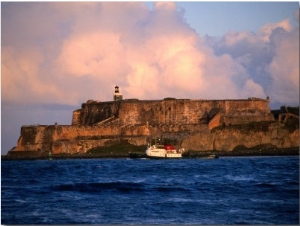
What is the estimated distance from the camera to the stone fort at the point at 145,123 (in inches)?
2911

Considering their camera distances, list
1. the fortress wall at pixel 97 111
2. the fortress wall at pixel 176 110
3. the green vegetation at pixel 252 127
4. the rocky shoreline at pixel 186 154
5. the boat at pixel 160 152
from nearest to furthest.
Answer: the boat at pixel 160 152, the rocky shoreline at pixel 186 154, the green vegetation at pixel 252 127, the fortress wall at pixel 176 110, the fortress wall at pixel 97 111

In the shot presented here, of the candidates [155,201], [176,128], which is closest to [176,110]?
[176,128]

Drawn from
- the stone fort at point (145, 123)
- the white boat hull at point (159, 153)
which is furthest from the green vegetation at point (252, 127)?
the white boat hull at point (159, 153)

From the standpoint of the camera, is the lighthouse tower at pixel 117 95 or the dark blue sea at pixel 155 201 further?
the lighthouse tower at pixel 117 95

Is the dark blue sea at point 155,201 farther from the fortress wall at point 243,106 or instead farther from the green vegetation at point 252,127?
the fortress wall at point 243,106

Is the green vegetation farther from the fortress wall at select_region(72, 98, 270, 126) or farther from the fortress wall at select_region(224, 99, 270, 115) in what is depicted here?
the fortress wall at select_region(224, 99, 270, 115)

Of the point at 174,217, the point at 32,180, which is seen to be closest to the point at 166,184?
the point at 32,180

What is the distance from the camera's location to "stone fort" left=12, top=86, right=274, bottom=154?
243 ft

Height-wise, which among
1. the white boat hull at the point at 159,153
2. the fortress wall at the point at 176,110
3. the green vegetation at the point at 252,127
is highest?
the fortress wall at the point at 176,110

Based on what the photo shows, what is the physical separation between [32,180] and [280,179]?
11411 millimetres

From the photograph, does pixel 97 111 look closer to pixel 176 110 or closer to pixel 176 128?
pixel 176 110

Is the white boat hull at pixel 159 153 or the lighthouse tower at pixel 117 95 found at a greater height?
the lighthouse tower at pixel 117 95

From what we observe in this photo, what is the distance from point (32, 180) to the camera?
38.4 m

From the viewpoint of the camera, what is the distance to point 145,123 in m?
76.1
